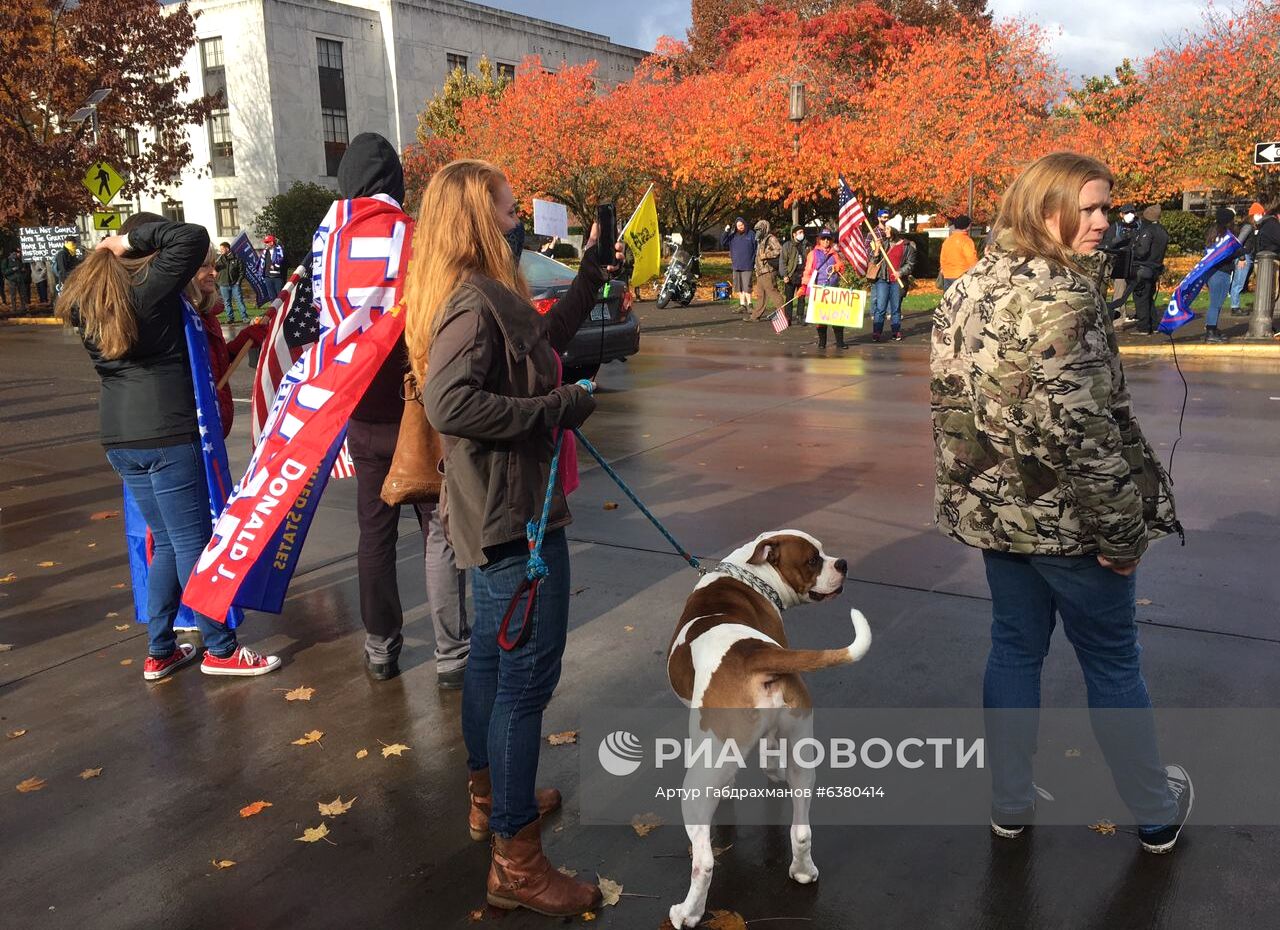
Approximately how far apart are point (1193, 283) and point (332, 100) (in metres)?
40.3

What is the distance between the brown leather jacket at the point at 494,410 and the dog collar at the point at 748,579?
763mm

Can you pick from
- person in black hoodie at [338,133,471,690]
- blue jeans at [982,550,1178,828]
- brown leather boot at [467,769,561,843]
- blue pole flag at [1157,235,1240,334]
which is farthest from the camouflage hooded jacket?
blue pole flag at [1157,235,1240,334]

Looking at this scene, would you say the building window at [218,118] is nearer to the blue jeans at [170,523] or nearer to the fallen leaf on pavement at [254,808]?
the blue jeans at [170,523]

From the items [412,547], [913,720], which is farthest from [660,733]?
[412,547]

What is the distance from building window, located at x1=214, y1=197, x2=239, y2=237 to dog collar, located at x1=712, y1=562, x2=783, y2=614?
45076mm

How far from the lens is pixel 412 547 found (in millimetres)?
6414

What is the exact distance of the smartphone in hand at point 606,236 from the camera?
11.7ft

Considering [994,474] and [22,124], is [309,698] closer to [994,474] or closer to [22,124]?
[994,474]

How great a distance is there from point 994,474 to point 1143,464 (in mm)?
407

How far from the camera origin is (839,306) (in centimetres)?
1602

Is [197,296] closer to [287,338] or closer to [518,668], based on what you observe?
[287,338]

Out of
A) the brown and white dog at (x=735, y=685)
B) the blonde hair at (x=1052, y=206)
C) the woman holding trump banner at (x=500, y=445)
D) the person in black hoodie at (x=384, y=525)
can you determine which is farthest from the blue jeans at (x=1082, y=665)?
the person in black hoodie at (x=384, y=525)

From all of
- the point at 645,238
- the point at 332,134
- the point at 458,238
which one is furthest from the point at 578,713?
the point at 332,134

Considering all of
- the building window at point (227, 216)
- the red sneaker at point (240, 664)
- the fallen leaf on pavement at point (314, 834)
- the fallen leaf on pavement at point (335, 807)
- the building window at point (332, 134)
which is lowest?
the fallen leaf on pavement at point (314, 834)
